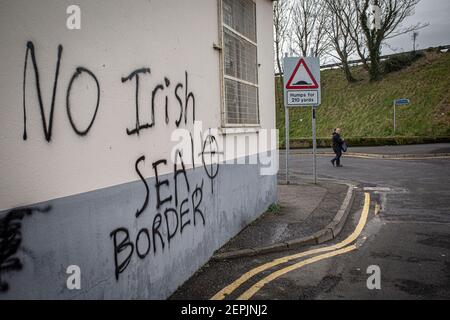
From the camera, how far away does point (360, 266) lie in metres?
4.88

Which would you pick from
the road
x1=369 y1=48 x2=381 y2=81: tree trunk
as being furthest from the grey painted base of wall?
x1=369 y1=48 x2=381 y2=81: tree trunk

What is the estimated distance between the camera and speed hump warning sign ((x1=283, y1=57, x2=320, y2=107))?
10258 mm

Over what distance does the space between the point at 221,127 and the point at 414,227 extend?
4.05m

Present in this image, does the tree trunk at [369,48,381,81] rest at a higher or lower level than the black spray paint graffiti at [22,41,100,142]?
higher

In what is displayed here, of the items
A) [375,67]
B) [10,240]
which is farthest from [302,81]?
[375,67]

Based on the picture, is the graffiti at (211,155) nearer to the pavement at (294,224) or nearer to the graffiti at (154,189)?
the graffiti at (154,189)

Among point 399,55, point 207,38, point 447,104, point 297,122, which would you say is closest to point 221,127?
point 207,38

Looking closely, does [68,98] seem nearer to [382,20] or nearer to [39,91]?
[39,91]

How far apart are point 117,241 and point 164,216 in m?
0.81

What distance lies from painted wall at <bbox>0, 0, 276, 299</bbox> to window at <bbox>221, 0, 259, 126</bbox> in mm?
674

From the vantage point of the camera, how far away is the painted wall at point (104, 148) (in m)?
2.38

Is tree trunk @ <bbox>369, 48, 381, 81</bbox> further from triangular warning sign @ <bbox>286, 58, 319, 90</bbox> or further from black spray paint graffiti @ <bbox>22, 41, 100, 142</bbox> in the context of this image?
black spray paint graffiti @ <bbox>22, 41, 100, 142</bbox>


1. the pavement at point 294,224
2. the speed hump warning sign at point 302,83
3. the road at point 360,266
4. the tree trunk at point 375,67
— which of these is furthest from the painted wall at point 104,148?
the tree trunk at point 375,67
